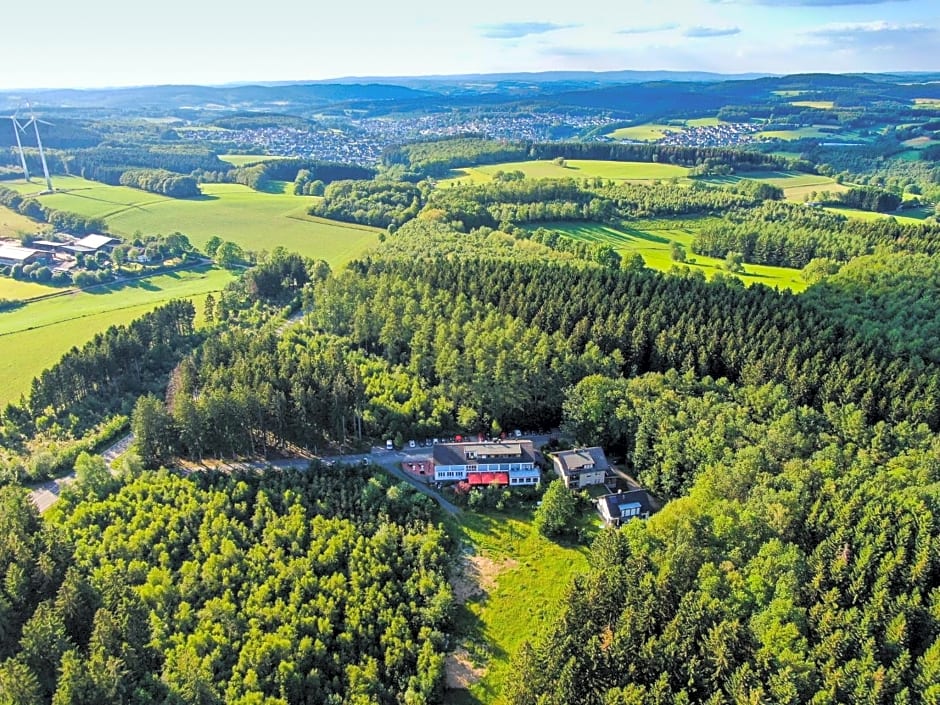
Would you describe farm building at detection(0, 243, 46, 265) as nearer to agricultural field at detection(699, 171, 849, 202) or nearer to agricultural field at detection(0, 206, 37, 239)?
agricultural field at detection(0, 206, 37, 239)

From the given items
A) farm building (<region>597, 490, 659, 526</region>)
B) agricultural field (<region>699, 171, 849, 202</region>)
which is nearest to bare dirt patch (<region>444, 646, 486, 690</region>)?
farm building (<region>597, 490, 659, 526</region>)

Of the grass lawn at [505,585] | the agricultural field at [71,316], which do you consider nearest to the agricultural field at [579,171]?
the agricultural field at [71,316]

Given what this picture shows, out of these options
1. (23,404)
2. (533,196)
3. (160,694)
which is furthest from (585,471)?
(533,196)

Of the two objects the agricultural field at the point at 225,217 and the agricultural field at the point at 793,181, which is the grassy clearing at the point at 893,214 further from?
→ the agricultural field at the point at 225,217

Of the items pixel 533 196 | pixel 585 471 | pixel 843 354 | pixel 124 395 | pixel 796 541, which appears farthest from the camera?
pixel 533 196

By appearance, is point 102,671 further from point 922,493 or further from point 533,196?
point 533,196
